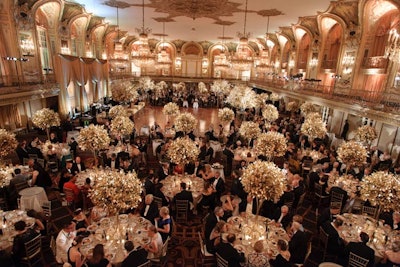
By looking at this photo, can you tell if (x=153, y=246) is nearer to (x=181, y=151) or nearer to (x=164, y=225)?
(x=164, y=225)

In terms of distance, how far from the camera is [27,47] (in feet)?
49.6

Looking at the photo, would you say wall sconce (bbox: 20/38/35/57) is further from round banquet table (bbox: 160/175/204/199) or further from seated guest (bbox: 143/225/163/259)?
seated guest (bbox: 143/225/163/259)

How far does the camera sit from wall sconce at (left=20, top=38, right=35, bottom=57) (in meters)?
14.8

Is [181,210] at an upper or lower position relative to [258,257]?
lower

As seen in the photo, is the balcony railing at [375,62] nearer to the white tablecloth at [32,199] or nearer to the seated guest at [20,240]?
the white tablecloth at [32,199]

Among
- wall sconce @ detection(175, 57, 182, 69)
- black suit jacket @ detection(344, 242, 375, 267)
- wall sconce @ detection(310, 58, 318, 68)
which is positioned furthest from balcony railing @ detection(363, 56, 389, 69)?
wall sconce @ detection(175, 57, 182, 69)

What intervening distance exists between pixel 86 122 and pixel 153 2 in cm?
861

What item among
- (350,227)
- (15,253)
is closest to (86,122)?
→ (15,253)

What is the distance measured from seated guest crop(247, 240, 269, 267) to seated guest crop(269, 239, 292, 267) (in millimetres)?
207

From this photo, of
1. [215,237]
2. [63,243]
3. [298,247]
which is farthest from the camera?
[215,237]

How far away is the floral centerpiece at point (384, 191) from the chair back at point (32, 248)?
25.0 ft

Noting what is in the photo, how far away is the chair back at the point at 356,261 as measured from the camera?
17.0 feet

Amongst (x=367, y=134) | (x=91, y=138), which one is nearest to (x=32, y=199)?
(x=91, y=138)

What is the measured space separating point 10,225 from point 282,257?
6032 millimetres
